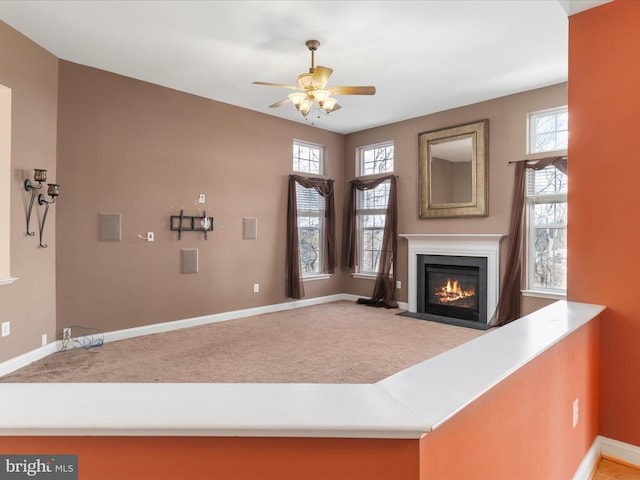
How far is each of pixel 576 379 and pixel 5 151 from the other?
15.1 feet

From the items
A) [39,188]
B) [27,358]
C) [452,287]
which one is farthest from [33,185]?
[452,287]

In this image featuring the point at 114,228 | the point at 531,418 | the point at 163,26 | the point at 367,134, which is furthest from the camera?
the point at 367,134

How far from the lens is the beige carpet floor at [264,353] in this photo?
343 centimetres

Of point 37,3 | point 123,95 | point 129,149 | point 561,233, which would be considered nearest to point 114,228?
point 129,149

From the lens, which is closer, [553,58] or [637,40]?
[637,40]

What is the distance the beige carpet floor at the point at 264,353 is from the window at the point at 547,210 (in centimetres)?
117

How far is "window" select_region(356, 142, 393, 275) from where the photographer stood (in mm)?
6621

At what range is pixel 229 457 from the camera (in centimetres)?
81

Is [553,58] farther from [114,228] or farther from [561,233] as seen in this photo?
[114,228]

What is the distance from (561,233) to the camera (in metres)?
4.70

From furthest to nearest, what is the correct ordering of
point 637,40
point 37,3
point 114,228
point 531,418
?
point 114,228, point 37,3, point 637,40, point 531,418

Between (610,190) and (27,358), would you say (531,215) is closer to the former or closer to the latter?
(610,190)

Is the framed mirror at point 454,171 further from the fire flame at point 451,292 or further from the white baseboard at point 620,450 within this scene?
the white baseboard at point 620,450

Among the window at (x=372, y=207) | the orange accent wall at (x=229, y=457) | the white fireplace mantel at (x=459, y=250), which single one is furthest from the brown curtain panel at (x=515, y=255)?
the orange accent wall at (x=229, y=457)
